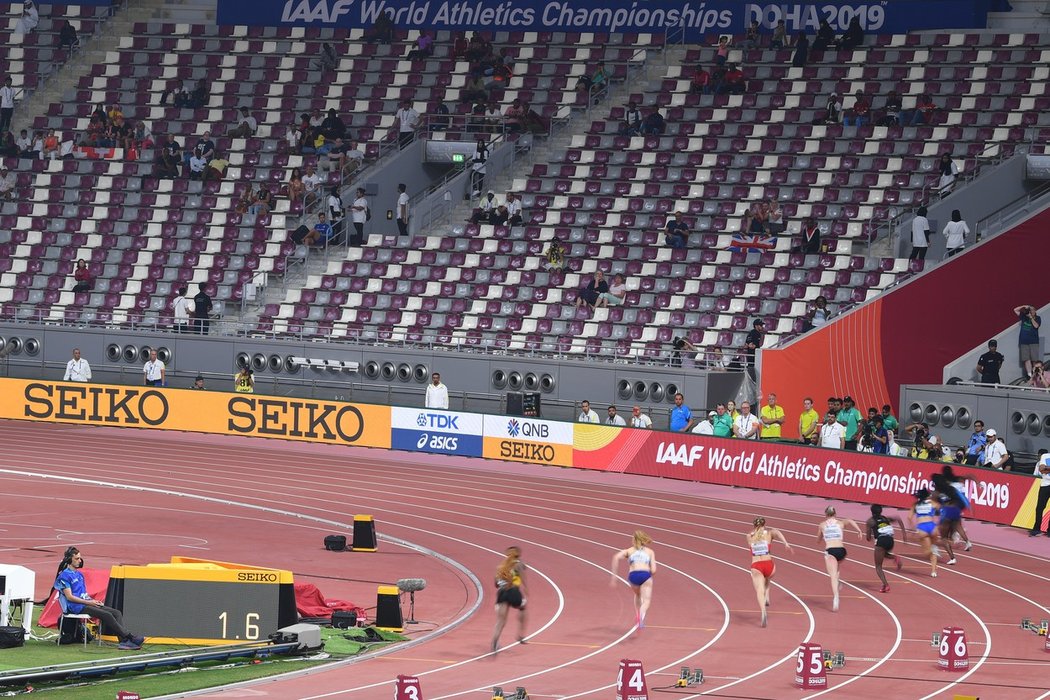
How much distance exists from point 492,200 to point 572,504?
1254 centimetres

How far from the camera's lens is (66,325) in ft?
126

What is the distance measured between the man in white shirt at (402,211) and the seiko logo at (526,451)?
8526 millimetres

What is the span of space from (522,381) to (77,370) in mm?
9794

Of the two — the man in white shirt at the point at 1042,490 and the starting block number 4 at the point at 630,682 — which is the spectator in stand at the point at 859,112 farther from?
the starting block number 4 at the point at 630,682

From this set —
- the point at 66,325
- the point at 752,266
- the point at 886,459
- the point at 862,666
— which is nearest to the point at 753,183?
the point at 752,266

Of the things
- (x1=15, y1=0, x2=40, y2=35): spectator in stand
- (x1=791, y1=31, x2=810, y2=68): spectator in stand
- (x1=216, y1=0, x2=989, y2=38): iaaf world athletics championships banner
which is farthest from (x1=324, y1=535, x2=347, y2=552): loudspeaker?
(x1=15, y1=0, x2=40, y2=35): spectator in stand

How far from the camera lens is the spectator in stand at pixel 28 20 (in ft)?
159

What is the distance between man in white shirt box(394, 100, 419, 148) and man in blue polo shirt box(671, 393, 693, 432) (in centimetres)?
1334

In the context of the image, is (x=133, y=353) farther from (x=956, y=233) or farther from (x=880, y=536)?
(x=880, y=536)

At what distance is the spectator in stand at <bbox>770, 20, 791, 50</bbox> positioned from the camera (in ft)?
133

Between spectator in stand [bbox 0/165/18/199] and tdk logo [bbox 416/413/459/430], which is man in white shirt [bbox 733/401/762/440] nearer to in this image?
tdk logo [bbox 416/413/459/430]

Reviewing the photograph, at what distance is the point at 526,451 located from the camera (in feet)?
109

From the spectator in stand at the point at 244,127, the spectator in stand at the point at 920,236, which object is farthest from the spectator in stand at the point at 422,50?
the spectator in stand at the point at 920,236

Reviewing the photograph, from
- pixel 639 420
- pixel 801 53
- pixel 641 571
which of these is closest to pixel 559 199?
pixel 801 53
